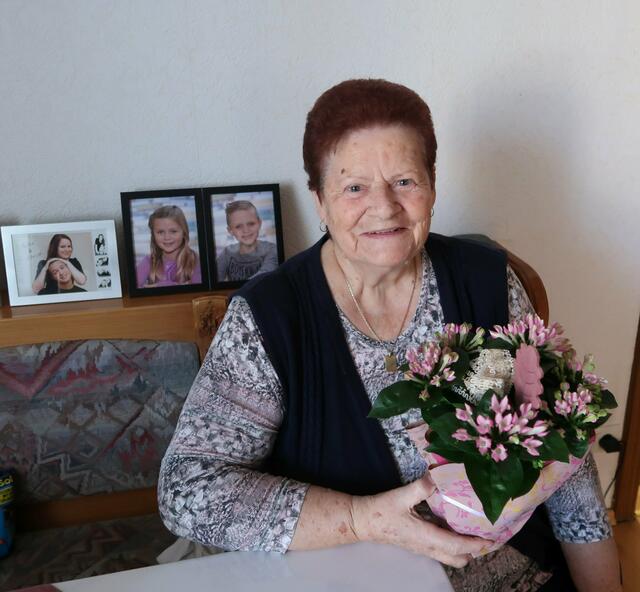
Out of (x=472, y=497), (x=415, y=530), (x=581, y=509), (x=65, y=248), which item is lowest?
(x=581, y=509)

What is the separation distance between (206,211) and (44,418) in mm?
696

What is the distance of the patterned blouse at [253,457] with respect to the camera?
1106 millimetres

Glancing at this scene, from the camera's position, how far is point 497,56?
1.83m

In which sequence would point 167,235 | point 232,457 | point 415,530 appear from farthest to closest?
1. point 167,235
2. point 232,457
3. point 415,530

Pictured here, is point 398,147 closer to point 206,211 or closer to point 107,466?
point 206,211

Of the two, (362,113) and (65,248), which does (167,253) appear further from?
(362,113)

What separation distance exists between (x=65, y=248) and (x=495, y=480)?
4.28ft

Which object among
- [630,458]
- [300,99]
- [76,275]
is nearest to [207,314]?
[76,275]

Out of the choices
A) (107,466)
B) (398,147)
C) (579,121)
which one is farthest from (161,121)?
(579,121)

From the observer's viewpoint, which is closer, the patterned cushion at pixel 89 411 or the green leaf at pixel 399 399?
the green leaf at pixel 399 399

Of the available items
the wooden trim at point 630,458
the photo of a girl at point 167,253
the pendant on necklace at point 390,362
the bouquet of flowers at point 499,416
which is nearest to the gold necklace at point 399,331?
the pendant on necklace at point 390,362

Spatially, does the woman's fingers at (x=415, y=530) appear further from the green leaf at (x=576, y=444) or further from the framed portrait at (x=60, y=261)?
the framed portrait at (x=60, y=261)

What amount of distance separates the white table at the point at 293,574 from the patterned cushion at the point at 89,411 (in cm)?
75

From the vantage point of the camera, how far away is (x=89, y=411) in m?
1.68
